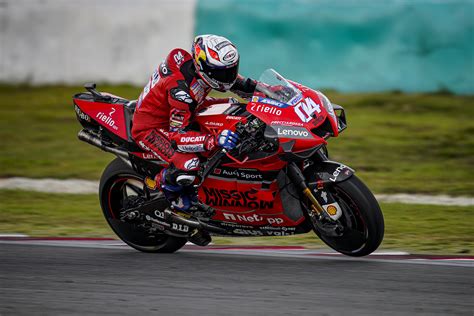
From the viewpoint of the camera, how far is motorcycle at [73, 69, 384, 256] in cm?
612

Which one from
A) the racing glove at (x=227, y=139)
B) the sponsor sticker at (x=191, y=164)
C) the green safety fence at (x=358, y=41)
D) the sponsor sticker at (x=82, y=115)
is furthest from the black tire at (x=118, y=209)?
the green safety fence at (x=358, y=41)

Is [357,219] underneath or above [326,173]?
underneath

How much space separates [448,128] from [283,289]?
A: 25.9ft

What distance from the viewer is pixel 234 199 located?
6.56 m

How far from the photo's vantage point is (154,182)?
22.6ft

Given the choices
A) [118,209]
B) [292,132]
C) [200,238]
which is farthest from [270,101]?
[118,209]

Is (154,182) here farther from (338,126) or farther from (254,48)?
(254,48)

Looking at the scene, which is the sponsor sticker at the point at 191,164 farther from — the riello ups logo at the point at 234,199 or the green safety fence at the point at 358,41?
the green safety fence at the point at 358,41

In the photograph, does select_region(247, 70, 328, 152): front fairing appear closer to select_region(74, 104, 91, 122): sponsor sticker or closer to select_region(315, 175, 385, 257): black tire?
select_region(315, 175, 385, 257): black tire

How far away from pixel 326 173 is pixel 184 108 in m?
1.16

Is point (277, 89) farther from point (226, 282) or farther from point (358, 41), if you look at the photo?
point (358, 41)

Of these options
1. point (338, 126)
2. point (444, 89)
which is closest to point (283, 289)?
point (338, 126)

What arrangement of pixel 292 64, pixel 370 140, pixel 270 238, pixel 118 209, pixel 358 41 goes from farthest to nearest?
pixel 292 64 → pixel 358 41 → pixel 370 140 → pixel 270 238 → pixel 118 209

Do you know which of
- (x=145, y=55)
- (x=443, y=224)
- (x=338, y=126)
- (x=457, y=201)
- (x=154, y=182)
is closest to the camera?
(x=338, y=126)
